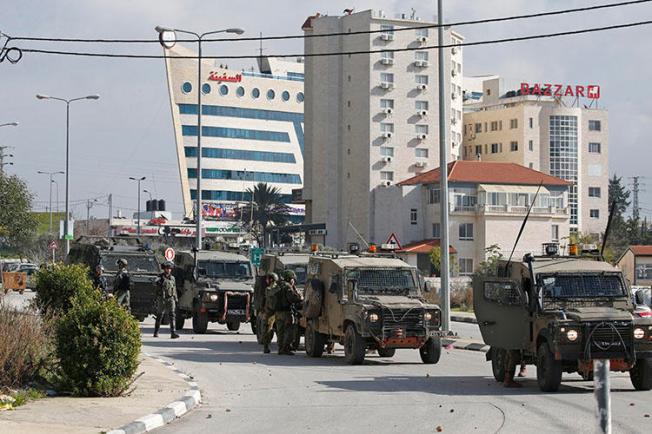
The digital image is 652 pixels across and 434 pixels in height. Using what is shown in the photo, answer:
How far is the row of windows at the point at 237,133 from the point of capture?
516ft

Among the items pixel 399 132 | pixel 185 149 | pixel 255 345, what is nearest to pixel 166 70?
pixel 185 149

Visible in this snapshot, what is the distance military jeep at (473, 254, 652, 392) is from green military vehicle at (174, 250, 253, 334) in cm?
1341

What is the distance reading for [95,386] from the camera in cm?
1509

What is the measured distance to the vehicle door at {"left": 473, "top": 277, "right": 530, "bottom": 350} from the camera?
17.5 m

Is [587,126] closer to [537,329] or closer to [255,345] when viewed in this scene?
[255,345]

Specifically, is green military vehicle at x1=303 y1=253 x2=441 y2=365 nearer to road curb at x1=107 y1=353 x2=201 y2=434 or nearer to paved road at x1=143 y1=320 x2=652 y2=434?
paved road at x1=143 y1=320 x2=652 y2=434

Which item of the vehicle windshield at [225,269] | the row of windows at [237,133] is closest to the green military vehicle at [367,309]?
the vehicle windshield at [225,269]

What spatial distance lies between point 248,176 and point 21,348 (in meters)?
149

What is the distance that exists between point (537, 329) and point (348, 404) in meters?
3.43

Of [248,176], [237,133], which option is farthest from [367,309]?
[248,176]

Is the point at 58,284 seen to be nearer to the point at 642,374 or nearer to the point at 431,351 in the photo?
the point at 431,351

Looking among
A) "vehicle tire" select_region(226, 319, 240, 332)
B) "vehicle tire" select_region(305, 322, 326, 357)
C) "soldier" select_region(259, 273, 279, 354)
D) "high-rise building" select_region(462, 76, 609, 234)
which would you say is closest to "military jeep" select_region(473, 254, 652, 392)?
"vehicle tire" select_region(305, 322, 326, 357)

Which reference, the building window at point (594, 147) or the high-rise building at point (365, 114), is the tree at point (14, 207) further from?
the building window at point (594, 147)

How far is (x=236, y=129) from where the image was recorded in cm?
16250
